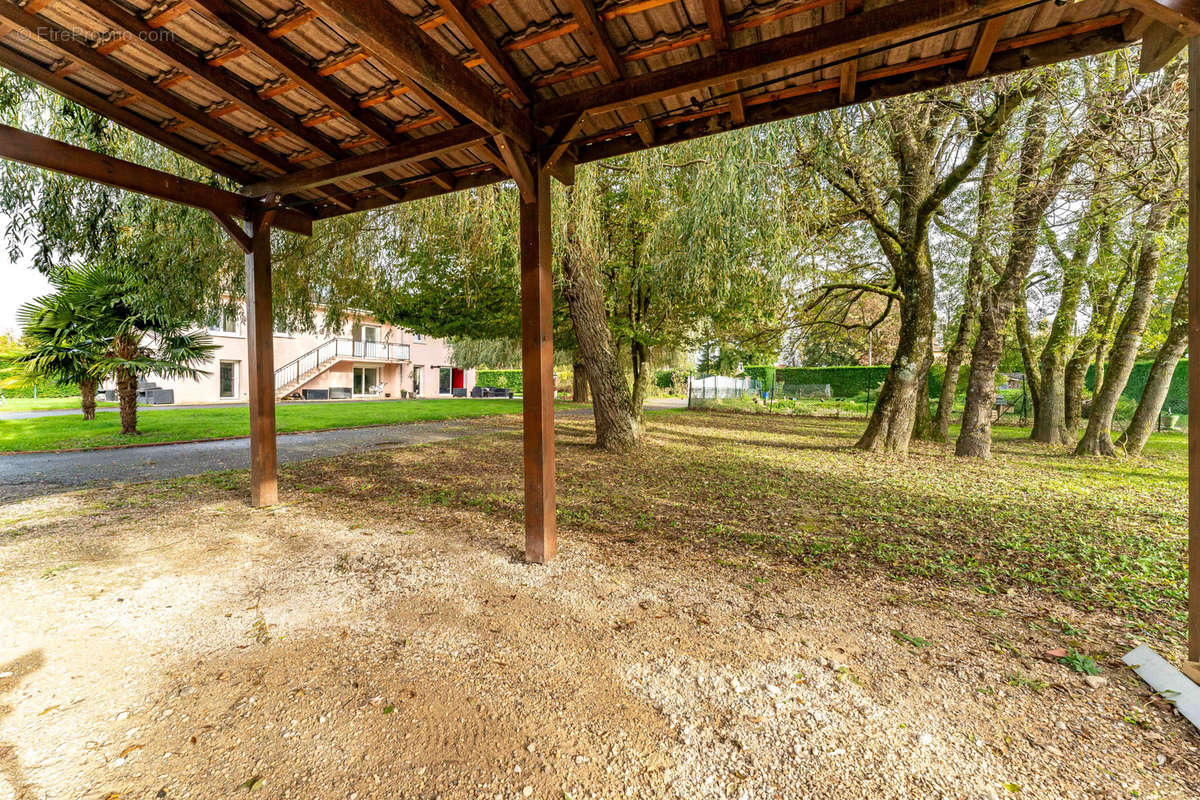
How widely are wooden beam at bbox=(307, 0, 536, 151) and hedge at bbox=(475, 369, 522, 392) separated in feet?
93.9

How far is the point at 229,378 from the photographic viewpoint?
2022 centimetres

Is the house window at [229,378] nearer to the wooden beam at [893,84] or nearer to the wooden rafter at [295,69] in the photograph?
the wooden rafter at [295,69]

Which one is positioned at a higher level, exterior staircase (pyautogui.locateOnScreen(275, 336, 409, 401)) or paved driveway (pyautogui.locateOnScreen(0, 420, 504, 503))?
exterior staircase (pyautogui.locateOnScreen(275, 336, 409, 401))

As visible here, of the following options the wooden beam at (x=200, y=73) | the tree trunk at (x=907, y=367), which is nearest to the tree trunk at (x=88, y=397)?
the wooden beam at (x=200, y=73)

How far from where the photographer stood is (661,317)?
11.8 m

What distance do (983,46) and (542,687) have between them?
3.85 m

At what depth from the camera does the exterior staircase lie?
2123cm

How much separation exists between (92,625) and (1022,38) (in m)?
5.89

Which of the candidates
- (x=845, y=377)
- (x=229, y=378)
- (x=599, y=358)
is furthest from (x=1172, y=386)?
(x=229, y=378)

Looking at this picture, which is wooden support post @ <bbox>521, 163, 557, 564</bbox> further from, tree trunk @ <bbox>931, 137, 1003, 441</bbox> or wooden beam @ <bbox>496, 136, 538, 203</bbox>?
tree trunk @ <bbox>931, 137, 1003, 441</bbox>

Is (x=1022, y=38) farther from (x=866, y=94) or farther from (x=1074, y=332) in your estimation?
(x=1074, y=332)

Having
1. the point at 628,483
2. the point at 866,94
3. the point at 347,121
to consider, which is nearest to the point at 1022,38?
the point at 866,94

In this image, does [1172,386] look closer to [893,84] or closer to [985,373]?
[985,373]

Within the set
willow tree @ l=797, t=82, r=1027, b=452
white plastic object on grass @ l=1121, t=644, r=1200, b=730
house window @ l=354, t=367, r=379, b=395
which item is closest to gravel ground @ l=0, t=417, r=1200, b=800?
white plastic object on grass @ l=1121, t=644, r=1200, b=730
